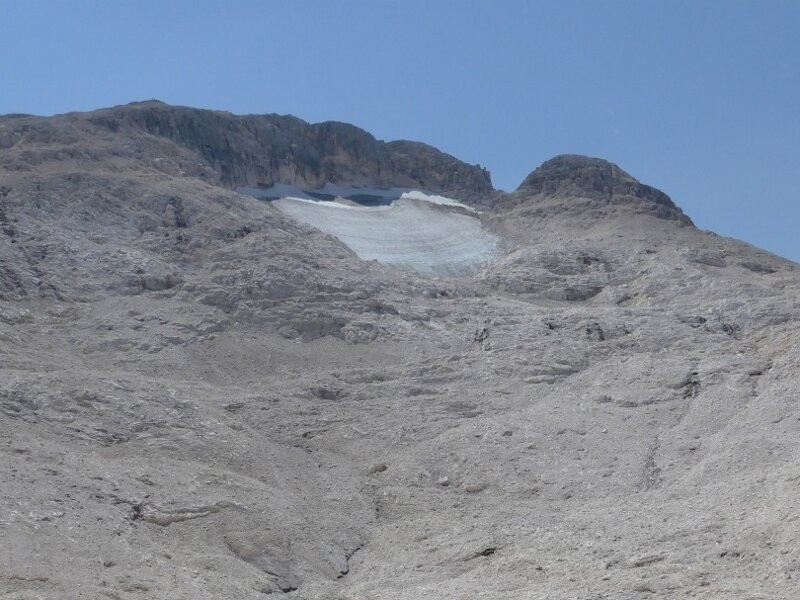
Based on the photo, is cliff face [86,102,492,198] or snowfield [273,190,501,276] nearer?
snowfield [273,190,501,276]

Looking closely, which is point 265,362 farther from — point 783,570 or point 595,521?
point 783,570

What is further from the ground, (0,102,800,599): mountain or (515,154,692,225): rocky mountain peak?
(515,154,692,225): rocky mountain peak

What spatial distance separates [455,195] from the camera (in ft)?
161

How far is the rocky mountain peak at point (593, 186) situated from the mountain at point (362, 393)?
1.20 m

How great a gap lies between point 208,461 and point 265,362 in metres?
5.59

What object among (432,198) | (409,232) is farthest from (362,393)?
(432,198)

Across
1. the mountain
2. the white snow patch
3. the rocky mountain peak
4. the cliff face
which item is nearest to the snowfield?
the mountain

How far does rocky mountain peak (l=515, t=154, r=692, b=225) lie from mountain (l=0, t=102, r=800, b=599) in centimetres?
120

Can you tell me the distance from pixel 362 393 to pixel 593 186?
2124cm

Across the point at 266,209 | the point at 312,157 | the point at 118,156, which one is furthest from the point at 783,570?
the point at 312,157

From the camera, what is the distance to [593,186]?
1736 inches

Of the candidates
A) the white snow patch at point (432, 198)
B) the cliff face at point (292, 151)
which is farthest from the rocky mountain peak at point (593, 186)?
the cliff face at point (292, 151)

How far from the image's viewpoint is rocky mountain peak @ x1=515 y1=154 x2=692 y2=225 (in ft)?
140

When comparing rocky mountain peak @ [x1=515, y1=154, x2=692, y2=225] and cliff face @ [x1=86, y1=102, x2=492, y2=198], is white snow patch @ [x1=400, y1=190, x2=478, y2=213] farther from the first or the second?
rocky mountain peak @ [x1=515, y1=154, x2=692, y2=225]
